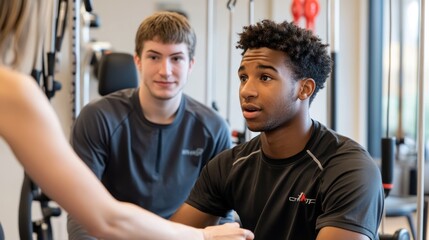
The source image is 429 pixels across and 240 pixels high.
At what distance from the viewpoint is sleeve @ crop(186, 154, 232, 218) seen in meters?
2.04

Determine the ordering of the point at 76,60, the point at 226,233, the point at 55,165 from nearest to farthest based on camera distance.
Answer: the point at 55,165
the point at 226,233
the point at 76,60

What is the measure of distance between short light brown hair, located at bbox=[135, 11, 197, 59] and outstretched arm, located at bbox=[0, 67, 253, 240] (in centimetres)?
141

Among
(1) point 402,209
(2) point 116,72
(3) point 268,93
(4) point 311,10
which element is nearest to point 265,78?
(3) point 268,93

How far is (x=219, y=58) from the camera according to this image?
14.6 ft

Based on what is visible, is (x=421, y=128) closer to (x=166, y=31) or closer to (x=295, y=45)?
(x=295, y=45)

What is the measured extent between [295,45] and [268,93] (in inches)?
6.5

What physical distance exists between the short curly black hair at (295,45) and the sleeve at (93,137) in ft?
2.55

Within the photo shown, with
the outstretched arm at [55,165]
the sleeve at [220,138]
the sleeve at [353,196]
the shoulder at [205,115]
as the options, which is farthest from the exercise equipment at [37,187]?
the outstretched arm at [55,165]

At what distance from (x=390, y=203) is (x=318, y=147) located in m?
1.90

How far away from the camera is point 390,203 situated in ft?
11.8

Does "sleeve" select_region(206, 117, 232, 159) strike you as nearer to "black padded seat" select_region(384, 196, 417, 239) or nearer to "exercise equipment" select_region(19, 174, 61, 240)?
"exercise equipment" select_region(19, 174, 61, 240)

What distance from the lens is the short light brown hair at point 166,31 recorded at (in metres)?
2.58

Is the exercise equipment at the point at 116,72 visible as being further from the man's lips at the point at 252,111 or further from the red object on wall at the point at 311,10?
the man's lips at the point at 252,111

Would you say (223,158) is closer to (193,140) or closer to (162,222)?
(193,140)
